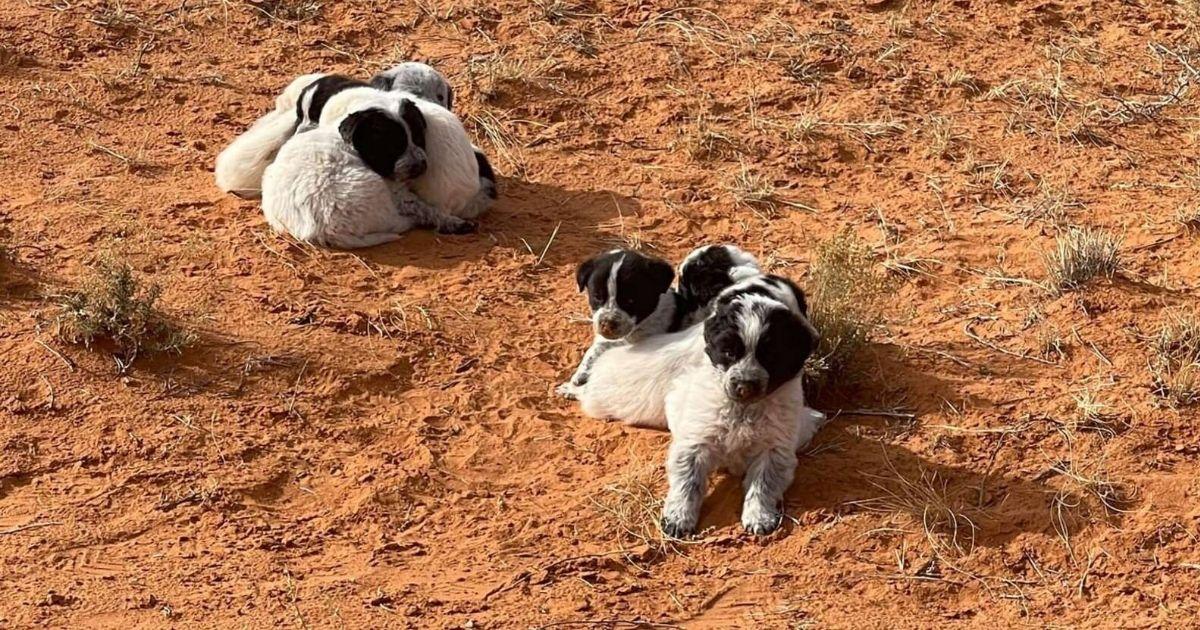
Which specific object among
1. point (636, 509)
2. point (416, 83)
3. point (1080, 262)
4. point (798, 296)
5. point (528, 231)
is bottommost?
point (528, 231)

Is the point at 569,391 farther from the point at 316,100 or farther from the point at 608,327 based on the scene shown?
the point at 316,100

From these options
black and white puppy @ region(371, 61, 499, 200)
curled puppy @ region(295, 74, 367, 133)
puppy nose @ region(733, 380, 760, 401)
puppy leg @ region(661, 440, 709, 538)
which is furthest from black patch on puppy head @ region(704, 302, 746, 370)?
curled puppy @ region(295, 74, 367, 133)

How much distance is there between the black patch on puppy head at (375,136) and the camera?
9.26 m

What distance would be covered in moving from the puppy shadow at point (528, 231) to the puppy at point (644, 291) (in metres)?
1.43

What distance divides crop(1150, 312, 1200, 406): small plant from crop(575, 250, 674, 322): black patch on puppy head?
2473 millimetres

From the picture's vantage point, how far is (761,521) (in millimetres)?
6773

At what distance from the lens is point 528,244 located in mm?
9484

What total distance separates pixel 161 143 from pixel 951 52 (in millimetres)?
5746

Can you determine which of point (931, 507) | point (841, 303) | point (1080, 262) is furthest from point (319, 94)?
point (931, 507)

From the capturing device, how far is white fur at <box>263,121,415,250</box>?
922cm

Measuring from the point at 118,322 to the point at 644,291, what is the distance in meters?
2.68

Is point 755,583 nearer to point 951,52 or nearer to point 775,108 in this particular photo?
point 775,108

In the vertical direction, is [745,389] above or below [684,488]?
above

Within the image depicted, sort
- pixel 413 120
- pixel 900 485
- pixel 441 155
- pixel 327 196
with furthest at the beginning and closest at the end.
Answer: pixel 441 155, pixel 413 120, pixel 327 196, pixel 900 485
